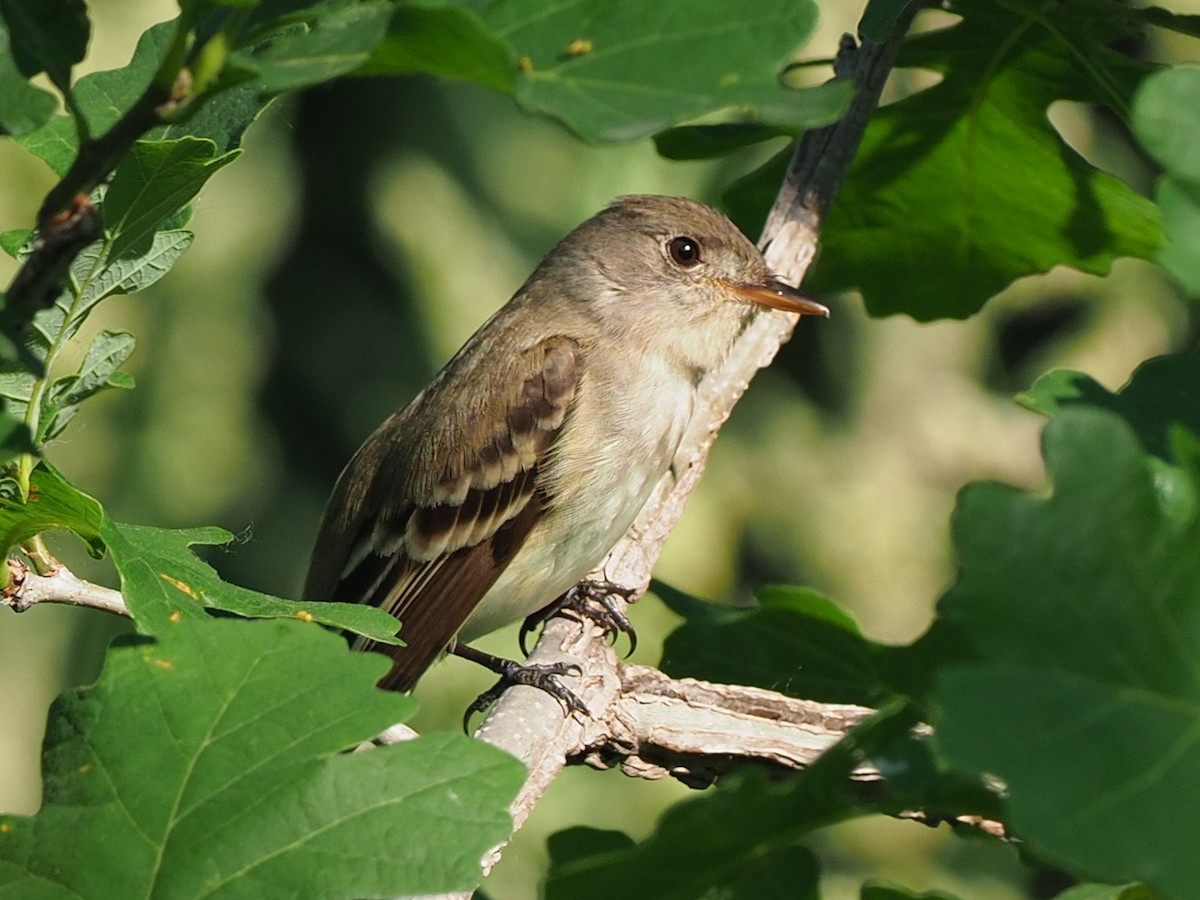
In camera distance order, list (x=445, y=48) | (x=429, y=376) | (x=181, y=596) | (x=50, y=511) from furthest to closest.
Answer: (x=429, y=376) < (x=50, y=511) < (x=181, y=596) < (x=445, y=48)

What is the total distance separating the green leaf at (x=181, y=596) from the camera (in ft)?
5.18

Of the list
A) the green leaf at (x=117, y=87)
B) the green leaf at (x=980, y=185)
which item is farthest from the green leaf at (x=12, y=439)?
Answer: the green leaf at (x=980, y=185)

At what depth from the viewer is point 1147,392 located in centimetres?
153

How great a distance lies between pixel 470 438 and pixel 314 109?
2540 mm

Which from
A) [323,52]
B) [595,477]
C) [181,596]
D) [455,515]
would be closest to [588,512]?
[595,477]

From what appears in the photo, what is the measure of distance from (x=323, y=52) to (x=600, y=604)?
2.47 meters

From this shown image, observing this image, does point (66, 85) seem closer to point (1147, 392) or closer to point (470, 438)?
point (1147, 392)

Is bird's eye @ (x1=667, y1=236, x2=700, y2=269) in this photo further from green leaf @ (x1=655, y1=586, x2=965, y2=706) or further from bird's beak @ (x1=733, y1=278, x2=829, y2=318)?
green leaf @ (x1=655, y1=586, x2=965, y2=706)

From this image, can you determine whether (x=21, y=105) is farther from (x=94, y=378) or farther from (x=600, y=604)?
(x=600, y=604)

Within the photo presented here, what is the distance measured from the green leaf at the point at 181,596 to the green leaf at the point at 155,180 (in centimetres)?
33

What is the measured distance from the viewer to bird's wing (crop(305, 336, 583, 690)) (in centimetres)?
362

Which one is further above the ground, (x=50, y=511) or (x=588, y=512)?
(x=50, y=511)

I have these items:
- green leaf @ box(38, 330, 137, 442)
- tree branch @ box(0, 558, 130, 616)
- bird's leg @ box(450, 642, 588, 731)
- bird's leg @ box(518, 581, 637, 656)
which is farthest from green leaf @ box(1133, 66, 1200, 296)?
bird's leg @ box(518, 581, 637, 656)

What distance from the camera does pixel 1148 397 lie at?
1.53 meters
